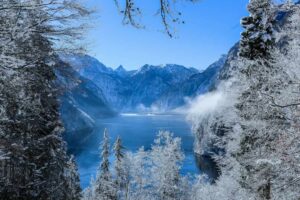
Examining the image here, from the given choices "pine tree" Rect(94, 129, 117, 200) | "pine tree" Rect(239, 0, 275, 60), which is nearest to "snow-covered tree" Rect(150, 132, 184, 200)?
"pine tree" Rect(94, 129, 117, 200)

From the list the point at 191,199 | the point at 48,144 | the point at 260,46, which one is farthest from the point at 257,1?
the point at 191,199

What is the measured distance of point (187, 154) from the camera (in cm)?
9950

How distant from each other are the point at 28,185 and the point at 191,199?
37.2m

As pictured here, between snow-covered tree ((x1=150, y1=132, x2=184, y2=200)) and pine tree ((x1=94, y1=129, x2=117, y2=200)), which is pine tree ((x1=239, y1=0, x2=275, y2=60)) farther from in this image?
snow-covered tree ((x1=150, y1=132, x2=184, y2=200))

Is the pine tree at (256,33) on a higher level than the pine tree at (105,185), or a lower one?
higher

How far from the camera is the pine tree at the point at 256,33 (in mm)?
15023

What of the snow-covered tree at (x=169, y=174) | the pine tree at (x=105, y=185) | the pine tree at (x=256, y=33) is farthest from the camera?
the snow-covered tree at (x=169, y=174)

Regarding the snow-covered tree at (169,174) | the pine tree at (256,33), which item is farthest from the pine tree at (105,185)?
the pine tree at (256,33)

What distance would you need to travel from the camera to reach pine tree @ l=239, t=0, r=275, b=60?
49.3ft

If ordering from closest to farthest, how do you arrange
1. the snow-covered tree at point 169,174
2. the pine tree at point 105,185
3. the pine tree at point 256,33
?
1. the pine tree at point 256,33
2. the pine tree at point 105,185
3. the snow-covered tree at point 169,174

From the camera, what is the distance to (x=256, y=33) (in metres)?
15.1

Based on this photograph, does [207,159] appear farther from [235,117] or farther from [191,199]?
[235,117]

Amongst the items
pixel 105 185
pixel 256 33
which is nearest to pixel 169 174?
pixel 105 185

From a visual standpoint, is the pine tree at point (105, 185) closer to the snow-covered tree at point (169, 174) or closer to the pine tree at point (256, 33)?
the snow-covered tree at point (169, 174)
